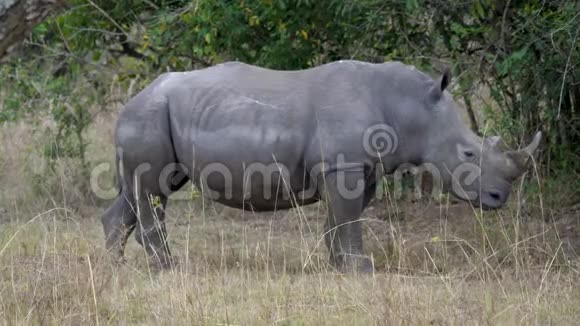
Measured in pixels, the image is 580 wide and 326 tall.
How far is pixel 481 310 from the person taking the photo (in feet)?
18.8

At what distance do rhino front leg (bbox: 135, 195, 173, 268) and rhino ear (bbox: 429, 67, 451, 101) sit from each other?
1941 mm

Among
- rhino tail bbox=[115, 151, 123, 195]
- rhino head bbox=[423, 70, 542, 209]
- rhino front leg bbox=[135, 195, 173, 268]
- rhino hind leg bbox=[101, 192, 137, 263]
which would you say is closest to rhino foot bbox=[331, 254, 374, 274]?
rhino head bbox=[423, 70, 542, 209]

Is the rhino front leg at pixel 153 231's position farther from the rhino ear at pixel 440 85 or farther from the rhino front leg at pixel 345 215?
the rhino ear at pixel 440 85

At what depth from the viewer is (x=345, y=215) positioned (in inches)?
284

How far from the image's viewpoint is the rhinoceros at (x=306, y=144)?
7184 mm

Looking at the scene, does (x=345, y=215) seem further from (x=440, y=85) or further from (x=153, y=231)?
(x=153, y=231)

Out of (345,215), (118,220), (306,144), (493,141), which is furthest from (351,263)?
(118,220)

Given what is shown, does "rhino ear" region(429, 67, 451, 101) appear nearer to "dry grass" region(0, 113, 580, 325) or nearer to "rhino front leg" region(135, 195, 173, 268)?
"dry grass" region(0, 113, 580, 325)

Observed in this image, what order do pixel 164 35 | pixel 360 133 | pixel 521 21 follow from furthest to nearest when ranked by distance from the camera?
pixel 164 35, pixel 521 21, pixel 360 133

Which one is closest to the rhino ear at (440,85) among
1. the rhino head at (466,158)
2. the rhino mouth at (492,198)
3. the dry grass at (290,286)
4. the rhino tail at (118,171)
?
the rhino head at (466,158)

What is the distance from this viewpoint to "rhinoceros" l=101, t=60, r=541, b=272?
7184 millimetres

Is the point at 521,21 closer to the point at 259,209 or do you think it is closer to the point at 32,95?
the point at 259,209

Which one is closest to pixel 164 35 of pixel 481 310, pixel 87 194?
pixel 87 194

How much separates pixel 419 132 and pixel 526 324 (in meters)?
2.16
